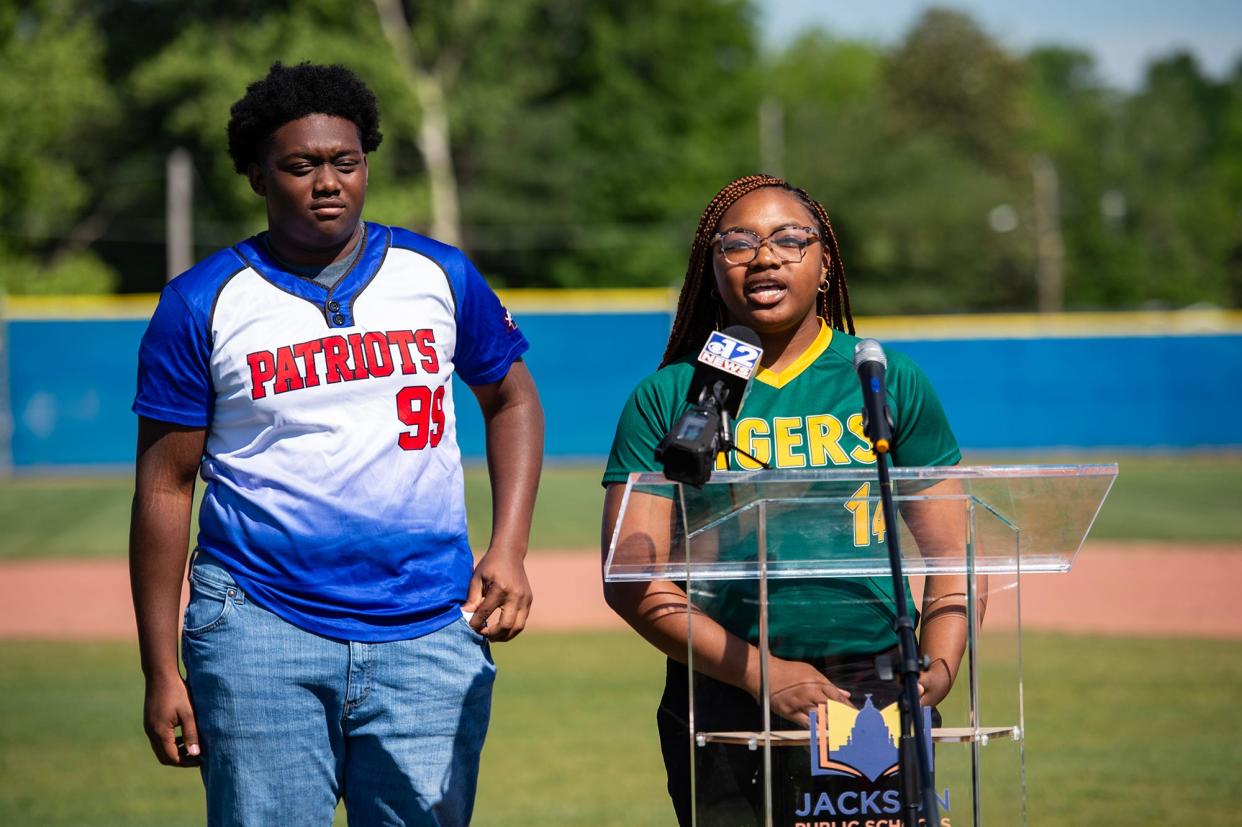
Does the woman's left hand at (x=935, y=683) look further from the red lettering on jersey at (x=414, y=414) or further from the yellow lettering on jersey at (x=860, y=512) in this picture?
the red lettering on jersey at (x=414, y=414)

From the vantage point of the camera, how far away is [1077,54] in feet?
368

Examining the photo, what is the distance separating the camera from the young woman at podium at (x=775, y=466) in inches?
106

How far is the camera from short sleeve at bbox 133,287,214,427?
2879mm

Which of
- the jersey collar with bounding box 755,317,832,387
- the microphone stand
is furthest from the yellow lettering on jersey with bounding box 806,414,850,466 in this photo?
the microphone stand

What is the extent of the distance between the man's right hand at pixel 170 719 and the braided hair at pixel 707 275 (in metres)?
1.27

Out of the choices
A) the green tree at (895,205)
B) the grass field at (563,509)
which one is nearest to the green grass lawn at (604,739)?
the grass field at (563,509)

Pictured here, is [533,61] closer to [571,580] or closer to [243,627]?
[571,580]

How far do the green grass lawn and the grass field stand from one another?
6071 mm

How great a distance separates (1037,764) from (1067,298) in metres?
59.2

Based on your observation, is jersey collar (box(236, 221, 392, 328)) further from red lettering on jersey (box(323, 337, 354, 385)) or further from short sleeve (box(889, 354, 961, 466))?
short sleeve (box(889, 354, 961, 466))

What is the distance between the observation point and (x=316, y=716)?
9.57 ft

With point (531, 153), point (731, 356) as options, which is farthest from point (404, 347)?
point (531, 153)

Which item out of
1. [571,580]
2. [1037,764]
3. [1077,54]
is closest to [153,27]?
[571,580]

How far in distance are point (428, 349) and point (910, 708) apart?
123 cm
